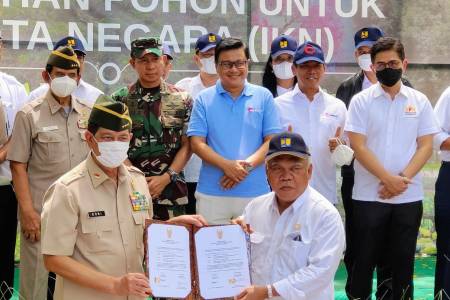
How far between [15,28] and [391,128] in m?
3.61

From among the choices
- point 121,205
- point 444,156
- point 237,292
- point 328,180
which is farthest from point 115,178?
point 444,156

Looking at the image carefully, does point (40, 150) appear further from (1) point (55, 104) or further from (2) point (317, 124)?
(2) point (317, 124)

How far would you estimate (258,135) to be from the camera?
525 cm

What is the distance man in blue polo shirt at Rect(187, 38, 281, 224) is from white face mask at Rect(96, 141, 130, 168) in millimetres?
1680

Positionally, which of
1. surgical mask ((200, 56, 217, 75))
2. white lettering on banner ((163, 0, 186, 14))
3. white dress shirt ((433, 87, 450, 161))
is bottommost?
white dress shirt ((433, 87, 450, 161))

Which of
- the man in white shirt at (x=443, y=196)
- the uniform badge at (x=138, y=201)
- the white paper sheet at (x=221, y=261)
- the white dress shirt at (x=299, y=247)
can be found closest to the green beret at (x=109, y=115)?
the uniform badge at (x=138, y=201)

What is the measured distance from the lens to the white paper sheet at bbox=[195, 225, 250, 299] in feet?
11.6

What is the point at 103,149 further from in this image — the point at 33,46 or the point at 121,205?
the point at 33,46

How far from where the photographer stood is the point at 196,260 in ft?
11.6

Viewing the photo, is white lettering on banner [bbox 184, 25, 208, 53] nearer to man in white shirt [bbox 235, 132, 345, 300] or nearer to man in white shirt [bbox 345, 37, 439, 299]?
man in white shirt [bbox 345, 37, 439, 299]

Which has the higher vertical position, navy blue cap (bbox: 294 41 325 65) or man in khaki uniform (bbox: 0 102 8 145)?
navy blue cap (bbox: 294 41 325 65)

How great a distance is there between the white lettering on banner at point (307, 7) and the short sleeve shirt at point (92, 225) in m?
4.17

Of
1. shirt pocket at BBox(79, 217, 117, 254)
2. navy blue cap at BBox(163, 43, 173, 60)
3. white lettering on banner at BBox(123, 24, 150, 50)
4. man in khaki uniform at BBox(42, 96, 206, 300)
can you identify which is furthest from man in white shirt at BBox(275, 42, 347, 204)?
shirt pocket at BBox(79, 217, 117, 254)

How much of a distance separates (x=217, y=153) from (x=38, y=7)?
9.11 feet
